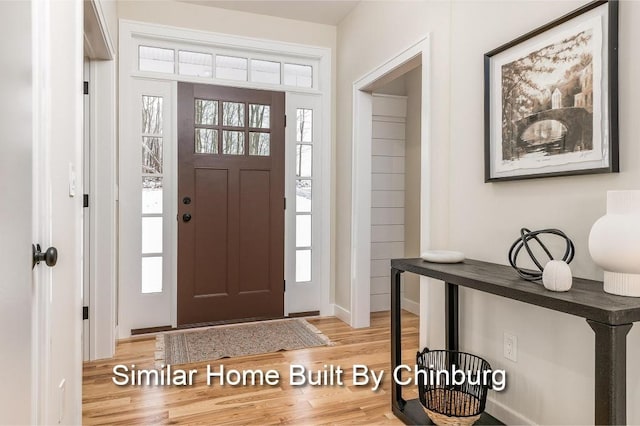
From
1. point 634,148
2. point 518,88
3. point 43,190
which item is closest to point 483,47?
point 518,88

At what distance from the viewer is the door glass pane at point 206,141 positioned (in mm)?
3506

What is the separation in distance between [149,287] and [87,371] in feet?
2.99

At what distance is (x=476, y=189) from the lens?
2143 millimetres

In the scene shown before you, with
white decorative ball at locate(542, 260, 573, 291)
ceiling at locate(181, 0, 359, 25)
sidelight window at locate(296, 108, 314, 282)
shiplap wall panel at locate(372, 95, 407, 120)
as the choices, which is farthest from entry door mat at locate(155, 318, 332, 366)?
ceiling at locate(181, 0, 359, 25)

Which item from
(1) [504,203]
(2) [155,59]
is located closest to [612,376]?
(1) [504,203]

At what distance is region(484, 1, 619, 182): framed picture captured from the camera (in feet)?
4.94

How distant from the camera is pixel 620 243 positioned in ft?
4.06

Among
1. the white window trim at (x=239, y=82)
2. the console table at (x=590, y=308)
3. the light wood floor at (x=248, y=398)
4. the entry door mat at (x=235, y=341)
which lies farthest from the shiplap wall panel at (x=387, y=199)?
the console table at (x=590, y=308)

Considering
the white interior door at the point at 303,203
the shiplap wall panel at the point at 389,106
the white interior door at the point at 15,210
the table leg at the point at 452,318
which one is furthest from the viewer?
the shiplap wall panel at the point at 389,106

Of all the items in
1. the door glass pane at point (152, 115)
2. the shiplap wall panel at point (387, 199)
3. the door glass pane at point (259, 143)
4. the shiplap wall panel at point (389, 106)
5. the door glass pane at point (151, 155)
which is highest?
the shiplap wall panel at point (389, 106)

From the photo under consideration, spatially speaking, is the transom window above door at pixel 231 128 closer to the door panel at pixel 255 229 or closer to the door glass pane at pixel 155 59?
the door panel at pixel 255 229

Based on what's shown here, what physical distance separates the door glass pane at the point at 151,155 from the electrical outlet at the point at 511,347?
2760 millimetres

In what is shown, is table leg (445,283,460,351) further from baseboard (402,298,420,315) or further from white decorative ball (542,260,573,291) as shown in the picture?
baseboard (402,298,420,315)

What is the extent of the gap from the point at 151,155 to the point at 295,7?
1.70m
